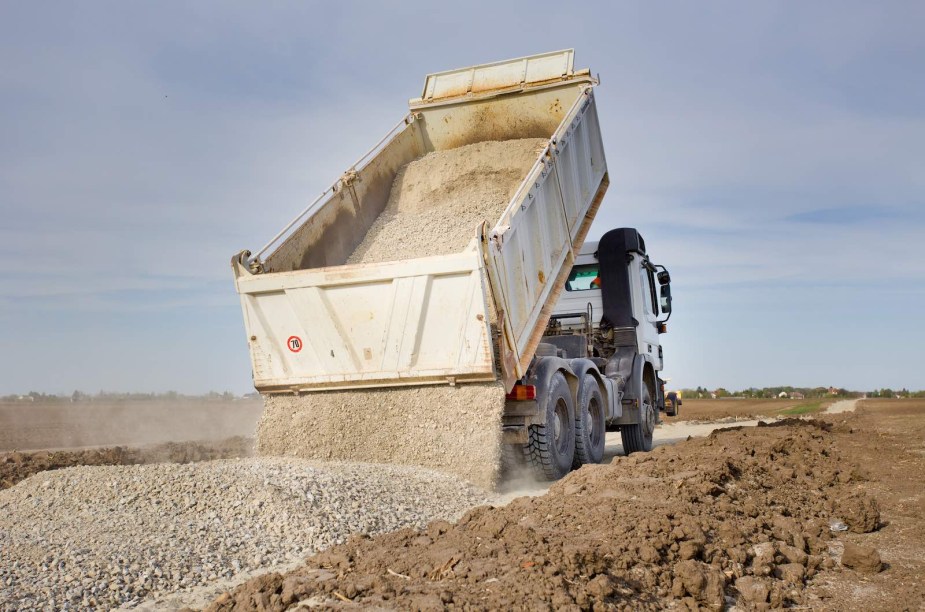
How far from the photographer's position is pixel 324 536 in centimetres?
524

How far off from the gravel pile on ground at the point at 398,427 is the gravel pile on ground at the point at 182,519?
27 cm

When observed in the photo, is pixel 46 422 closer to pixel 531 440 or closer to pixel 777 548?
pixel 531 440

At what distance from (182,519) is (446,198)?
5410mm

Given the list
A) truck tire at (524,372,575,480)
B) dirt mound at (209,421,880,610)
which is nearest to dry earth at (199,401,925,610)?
dirt mound at (209,421,880,610)

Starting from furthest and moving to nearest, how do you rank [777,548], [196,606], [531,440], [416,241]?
[416,241] < [531,440] < [777,548] < [196,606]

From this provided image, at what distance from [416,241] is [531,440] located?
2.48 metres

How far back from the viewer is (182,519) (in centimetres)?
541

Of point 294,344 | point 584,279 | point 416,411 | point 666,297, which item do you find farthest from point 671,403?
point 294,344

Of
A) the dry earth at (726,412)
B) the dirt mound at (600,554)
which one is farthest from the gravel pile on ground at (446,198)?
the dry earth at (726,412)

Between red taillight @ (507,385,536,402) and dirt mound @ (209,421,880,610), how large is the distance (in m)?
1.15

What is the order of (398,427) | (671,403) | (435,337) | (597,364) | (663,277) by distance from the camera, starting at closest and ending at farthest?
1. (435,337)
2. (398,427)
3. (597,364)
4. (663,277)
5. (671,403)

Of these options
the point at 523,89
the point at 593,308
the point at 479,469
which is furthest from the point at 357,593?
the point at 523,89

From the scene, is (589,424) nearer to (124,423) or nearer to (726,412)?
(124,423)

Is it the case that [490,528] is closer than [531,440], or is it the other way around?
[490,528]
